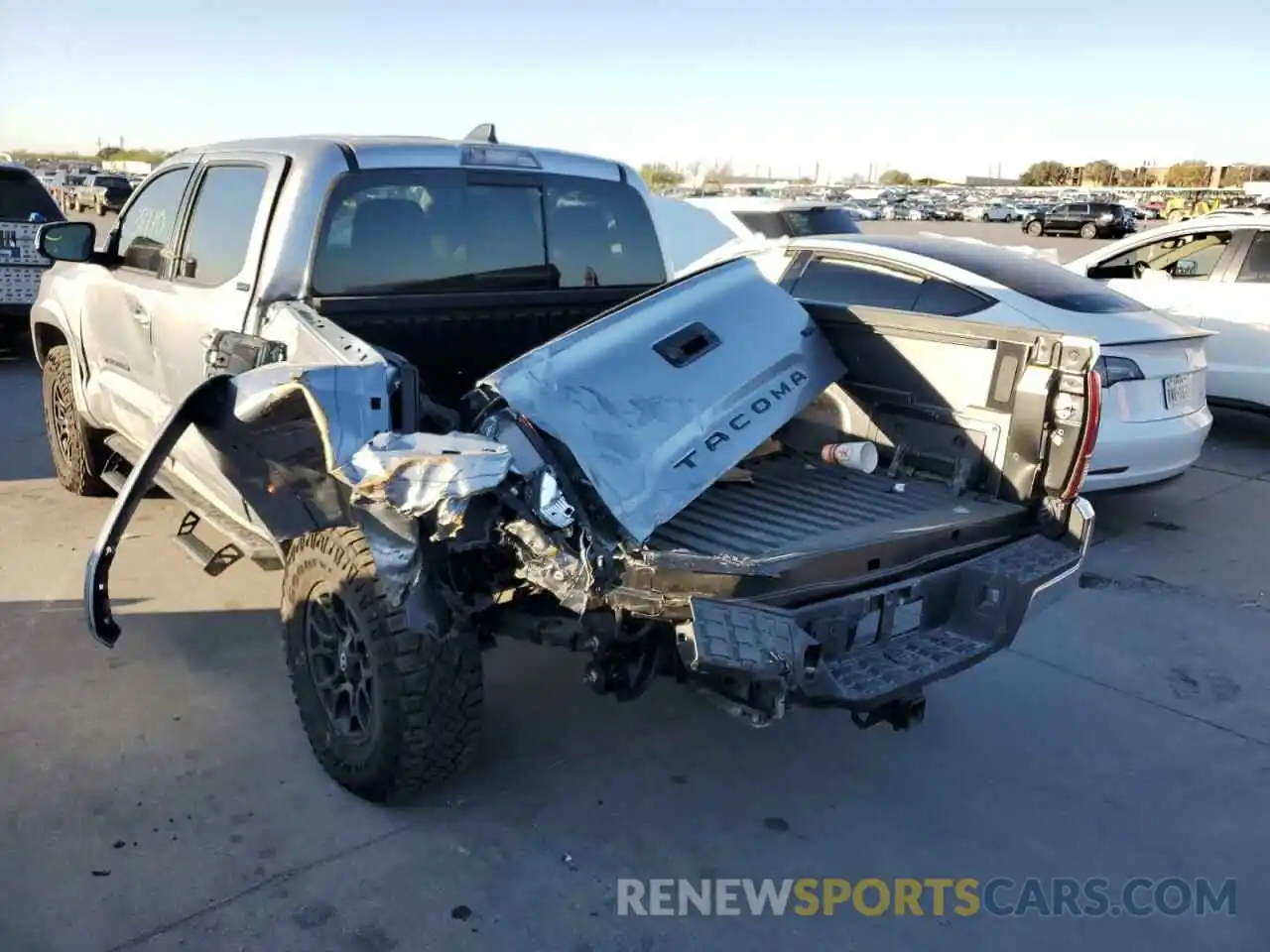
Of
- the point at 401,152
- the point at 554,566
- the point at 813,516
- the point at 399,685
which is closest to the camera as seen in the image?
the point at 554,566

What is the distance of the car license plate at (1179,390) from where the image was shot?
620 centimetres

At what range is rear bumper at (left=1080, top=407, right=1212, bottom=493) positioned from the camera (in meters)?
6.00

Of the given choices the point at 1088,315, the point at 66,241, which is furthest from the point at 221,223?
the point at 1088,315

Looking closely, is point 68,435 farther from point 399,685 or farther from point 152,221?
point 399,685

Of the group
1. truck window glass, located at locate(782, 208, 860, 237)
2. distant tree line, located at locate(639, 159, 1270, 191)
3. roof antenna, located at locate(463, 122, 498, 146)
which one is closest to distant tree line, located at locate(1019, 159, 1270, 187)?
distant tree line, located at locate(639, 159, 1270, 191)

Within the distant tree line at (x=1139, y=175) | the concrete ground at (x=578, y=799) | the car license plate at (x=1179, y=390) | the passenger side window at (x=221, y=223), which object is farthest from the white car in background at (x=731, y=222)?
the distant tree line at (x=1139, y=175)

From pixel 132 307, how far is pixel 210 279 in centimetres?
92

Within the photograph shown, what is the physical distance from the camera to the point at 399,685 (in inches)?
123

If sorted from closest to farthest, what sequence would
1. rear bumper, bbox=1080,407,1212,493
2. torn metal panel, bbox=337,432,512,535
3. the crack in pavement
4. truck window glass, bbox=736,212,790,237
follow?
torn metal panel, bbox=337,432,512,535 → the crack in pavement → rear bumper, bbox=1080,407,1212,493 → truck window glass, bbox=736,212,790,237

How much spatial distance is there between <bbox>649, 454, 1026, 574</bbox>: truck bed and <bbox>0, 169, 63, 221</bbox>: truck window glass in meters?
9.70

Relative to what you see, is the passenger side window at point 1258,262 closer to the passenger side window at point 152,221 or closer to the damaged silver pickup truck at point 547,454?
the damaged silver pickup truck at point 547,454

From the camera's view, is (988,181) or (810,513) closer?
(810,513)

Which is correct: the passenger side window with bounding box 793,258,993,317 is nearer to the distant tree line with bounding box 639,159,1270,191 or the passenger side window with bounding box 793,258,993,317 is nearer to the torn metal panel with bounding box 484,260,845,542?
the torn metal panel with bounding box 484,260,845,542

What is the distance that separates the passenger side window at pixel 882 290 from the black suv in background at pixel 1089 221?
117 ft
